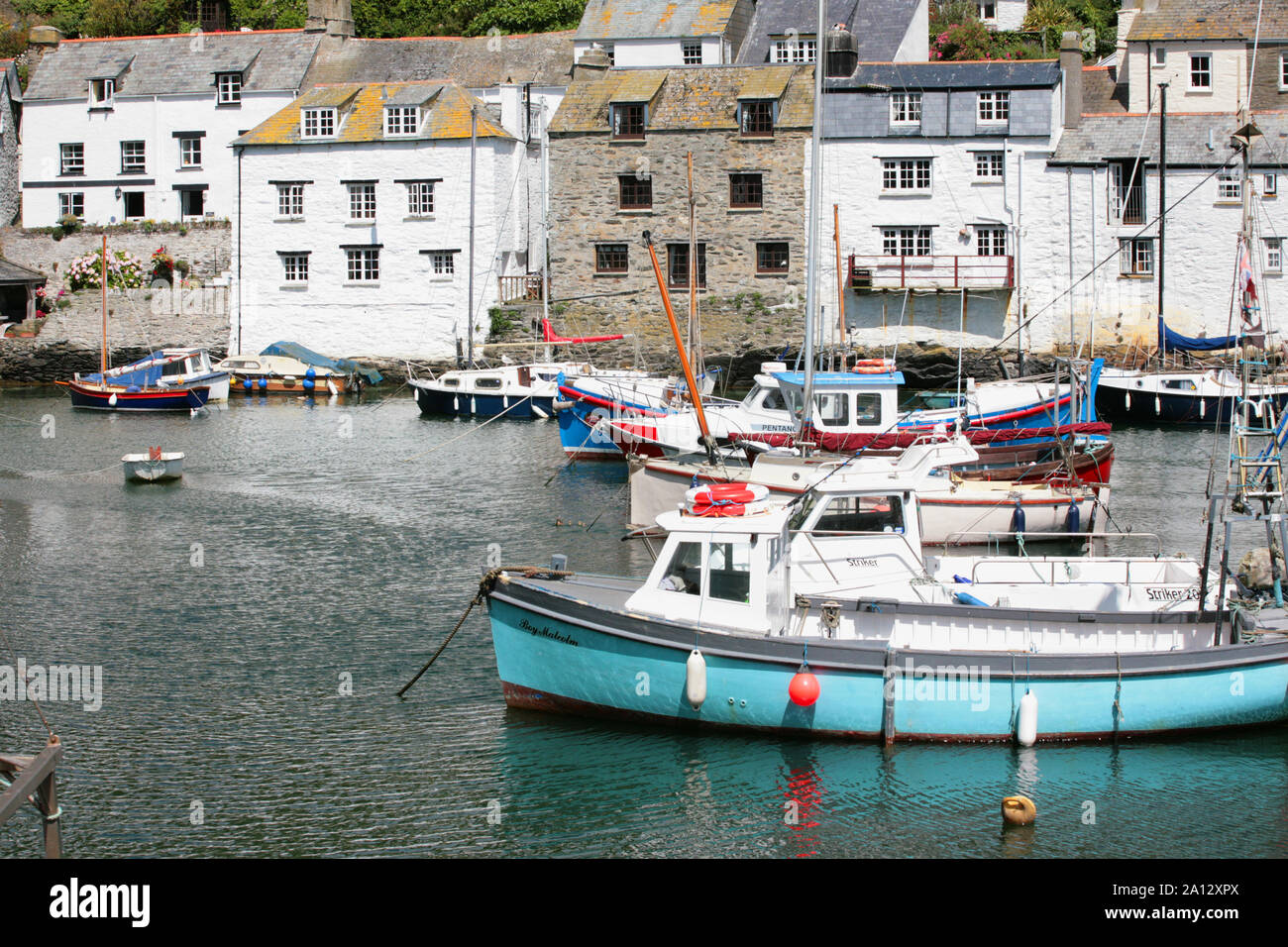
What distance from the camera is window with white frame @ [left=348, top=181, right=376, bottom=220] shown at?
194 feet

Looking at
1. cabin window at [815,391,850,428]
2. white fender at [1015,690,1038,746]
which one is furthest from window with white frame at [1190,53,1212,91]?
white fender at [1015,690,1038,746]

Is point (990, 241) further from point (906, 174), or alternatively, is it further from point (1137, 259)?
point (1137, 259)

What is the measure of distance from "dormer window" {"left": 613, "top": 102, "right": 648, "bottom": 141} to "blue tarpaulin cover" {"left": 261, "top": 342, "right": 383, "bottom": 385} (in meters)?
13.6

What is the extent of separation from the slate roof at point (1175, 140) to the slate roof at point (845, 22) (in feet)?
27.9

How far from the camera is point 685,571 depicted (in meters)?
17.5

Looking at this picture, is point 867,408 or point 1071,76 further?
point 1071,76

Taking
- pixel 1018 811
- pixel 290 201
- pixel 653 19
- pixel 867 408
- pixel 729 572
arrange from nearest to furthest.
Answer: pixel 1018 811 < pixel 729 572 < pixel 867 408 < pixel 290 201 < pixel 653 19

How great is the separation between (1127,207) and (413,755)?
143 ft

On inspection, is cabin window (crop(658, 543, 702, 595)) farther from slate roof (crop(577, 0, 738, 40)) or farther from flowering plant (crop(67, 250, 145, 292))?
flowering plant (crop(67, 250, 145, 292))

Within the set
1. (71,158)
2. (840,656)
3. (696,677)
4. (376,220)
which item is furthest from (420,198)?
(840,656)

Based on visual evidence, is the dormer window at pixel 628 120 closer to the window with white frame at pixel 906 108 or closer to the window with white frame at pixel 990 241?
the window with white frame at pixel 906 108

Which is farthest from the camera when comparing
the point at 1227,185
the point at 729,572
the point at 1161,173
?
the point at 1227,185
